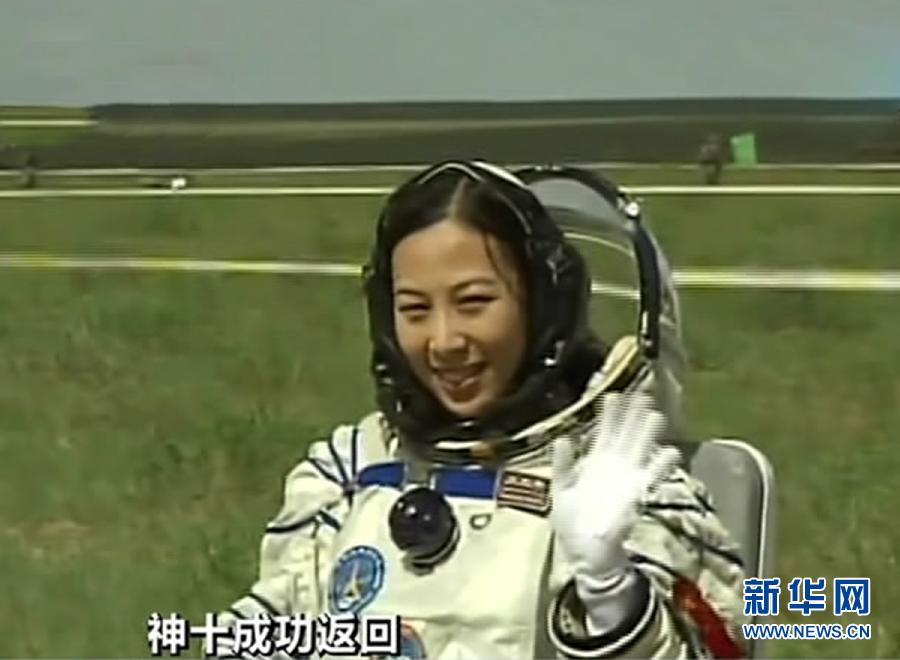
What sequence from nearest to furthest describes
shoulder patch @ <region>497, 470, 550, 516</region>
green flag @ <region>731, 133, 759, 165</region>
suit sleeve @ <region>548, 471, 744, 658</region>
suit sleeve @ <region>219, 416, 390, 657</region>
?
suit sleeve @ <region>548, 471, 744, 658</region> → shoulder patch @ <region>497, 470, 550, 516</region> → suit sleeve @ <region>219, 416, 390, 657</region> → green flag @ <region>731, 133, 759, 165</region>

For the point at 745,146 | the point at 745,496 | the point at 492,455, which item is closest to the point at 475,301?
the point at 492,455

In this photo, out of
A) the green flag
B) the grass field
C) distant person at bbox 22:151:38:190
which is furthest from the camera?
distant person at bbox 22:151:38:190

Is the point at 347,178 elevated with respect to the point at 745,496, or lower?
elevated

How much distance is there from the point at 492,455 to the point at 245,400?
285 cm

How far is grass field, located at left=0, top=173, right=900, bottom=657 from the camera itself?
3.38 metres

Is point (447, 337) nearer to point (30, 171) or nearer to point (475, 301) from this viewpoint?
point (475, 301)

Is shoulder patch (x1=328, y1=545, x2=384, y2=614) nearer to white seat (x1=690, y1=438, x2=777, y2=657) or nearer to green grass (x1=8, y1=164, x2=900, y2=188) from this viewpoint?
white seat (x1=690, y1=438, x2=777, y2=657)

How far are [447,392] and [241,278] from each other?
195 inches

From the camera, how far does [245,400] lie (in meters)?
4.75

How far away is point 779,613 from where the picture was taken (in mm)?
2092

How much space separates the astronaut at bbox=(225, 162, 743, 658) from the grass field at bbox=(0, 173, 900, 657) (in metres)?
0.14

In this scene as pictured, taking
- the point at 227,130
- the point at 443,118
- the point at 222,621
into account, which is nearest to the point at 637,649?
the point at 222,621

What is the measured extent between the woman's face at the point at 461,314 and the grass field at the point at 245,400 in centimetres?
16

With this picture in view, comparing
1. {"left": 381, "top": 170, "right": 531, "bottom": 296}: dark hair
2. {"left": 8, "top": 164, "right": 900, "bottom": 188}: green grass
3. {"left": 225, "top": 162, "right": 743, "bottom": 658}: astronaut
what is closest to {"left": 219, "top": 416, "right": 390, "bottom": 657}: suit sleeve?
{"left": 225, "top": 162, "right": 743, "bottom": 658}: astronaut
